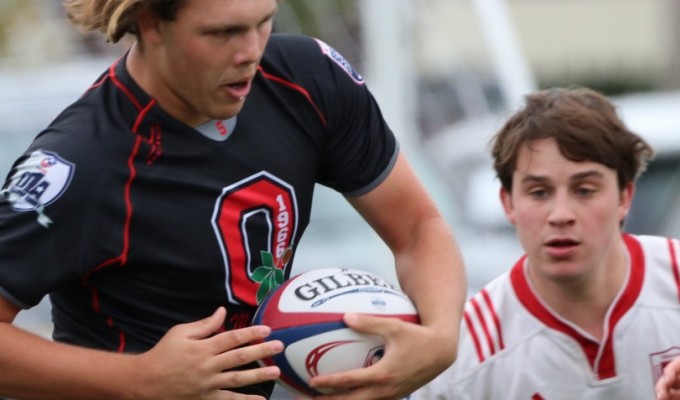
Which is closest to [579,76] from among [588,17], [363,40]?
[588,17]

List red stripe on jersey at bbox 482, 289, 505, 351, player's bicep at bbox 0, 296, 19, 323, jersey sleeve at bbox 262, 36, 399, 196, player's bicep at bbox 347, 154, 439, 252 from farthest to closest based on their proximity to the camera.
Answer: red stripe on jersey at bbox 482, 289, 505, 351 < player's bicep at bbox 347, 154, 439, 252 < jersey sleeve at bbox 262, 36, 399, 196 < player's bicep at bbox 0, 296, 19, 323

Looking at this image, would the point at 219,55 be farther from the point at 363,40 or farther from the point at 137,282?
the point at 363,40

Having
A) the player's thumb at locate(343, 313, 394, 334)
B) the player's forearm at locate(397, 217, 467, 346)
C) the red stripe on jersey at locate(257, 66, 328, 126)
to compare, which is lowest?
the player's thumb at locate(343, 313, 394, 334)

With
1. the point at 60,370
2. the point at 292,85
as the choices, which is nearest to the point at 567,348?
the point at 292,85

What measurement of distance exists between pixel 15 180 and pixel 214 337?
0.65 metres

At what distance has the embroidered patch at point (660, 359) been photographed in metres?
4.87

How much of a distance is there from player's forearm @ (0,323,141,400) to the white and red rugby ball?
458 mm

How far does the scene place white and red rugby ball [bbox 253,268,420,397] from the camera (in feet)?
12.5

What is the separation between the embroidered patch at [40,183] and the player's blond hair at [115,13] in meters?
0.38

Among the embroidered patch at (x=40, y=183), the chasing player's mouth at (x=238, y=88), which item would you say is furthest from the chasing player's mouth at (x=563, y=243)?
the embroidered patch at (x=40, y=183)

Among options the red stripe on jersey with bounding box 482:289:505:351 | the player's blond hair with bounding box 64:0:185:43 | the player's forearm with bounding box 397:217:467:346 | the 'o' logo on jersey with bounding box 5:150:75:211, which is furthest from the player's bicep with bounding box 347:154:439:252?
the 'o' logo on jersey with bounding box 5:150:75:211

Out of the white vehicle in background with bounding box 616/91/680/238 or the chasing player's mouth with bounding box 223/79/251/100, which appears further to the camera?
the white vehicle in background with bounding box 616/91/680/238

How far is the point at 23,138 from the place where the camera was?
1217 cm

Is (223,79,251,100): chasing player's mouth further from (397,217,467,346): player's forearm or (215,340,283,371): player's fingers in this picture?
(397,217,467,346): player's forearm
